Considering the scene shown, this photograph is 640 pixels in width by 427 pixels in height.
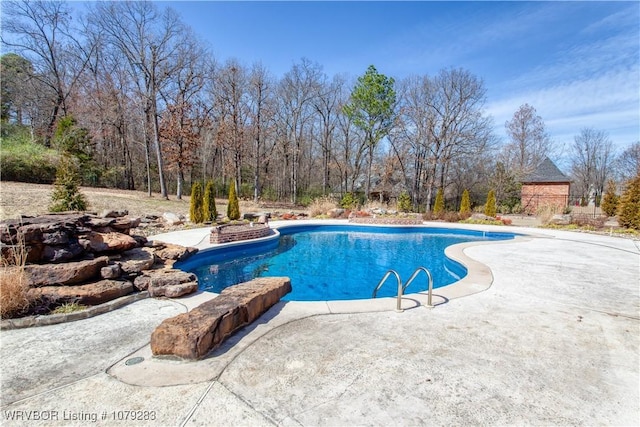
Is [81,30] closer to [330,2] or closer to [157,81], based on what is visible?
[157,81]

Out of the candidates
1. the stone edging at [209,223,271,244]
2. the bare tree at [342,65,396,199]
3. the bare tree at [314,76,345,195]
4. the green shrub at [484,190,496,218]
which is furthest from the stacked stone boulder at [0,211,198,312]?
the bare tree at [342,65,396,199]

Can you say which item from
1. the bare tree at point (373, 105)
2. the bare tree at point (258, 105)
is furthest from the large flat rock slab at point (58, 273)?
the bare tree at point (373, 105)

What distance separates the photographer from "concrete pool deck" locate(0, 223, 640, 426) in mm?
1897

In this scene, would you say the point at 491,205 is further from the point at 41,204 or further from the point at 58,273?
the point at 41,204

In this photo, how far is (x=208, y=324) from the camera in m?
2.59

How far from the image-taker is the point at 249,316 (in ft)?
10.6

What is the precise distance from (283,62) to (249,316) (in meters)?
23.5

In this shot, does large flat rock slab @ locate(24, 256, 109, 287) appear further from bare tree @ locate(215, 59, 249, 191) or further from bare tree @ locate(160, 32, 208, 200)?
bare tree @ locate(215, 59, 249, 191)

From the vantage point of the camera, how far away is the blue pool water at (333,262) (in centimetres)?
598

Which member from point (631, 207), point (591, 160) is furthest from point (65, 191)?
point (591, 160)

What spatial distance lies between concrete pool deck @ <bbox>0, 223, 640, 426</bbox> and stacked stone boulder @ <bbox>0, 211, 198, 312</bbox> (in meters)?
0.46

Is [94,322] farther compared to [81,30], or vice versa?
[81,30]

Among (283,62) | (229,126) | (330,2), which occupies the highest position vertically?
(283,62)

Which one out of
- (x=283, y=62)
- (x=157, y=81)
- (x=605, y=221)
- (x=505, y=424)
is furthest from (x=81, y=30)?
(x=605, y=221)
